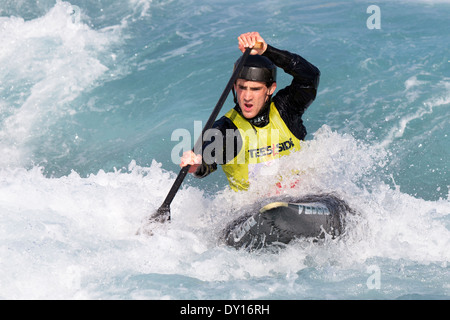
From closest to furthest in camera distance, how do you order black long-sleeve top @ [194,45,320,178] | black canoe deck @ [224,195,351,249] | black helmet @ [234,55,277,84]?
1. black canoe deck @ [224,195,351,249]
2. black helmet @ [234,55,277,84]
3. black long-sleeve top @ [194,45,320,178]

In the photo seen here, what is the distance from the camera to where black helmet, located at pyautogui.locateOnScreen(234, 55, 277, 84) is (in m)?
4.20

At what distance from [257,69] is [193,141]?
9.73 ft

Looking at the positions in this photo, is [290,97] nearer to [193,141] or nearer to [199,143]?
[199,143]

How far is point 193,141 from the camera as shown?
7047 mm

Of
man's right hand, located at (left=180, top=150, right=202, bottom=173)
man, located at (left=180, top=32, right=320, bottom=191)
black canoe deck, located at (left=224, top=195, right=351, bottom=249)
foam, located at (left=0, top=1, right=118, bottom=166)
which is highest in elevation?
foam, located at (left=0, top=1, right=118, bottom=166)

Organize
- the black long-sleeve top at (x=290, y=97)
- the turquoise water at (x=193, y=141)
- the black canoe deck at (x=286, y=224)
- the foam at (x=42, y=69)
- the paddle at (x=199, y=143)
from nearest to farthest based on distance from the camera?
the turquoise water at (x=193, y=141) < the black canoe deck at (x=286, y=224) < the paddle at (x=199, y=143) < the black long-sleeve top at (x=290, y=97) < the foam at (x=42, y=69)

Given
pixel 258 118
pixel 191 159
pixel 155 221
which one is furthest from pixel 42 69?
pixel 191 159

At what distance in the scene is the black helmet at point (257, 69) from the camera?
4195 mm

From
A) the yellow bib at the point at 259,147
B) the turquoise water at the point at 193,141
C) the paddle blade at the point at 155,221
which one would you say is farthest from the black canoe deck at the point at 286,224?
the paddle blade at the point at 155,221

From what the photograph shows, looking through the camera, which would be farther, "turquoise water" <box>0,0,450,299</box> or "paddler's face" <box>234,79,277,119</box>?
"paddler's face" <box>234,79,277,119</box>

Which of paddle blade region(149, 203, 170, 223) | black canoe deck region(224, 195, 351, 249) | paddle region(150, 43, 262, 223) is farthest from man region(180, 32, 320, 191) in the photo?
black canoe deck region(224, 195, 351, 249)

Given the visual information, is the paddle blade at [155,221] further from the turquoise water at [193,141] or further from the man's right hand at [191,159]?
the man's right hand at [191,159]

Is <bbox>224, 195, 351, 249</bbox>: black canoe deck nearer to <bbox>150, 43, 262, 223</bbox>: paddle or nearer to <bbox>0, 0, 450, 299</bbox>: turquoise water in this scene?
<bbox>0, 0, 450, 299</bbox>: turquoise water
